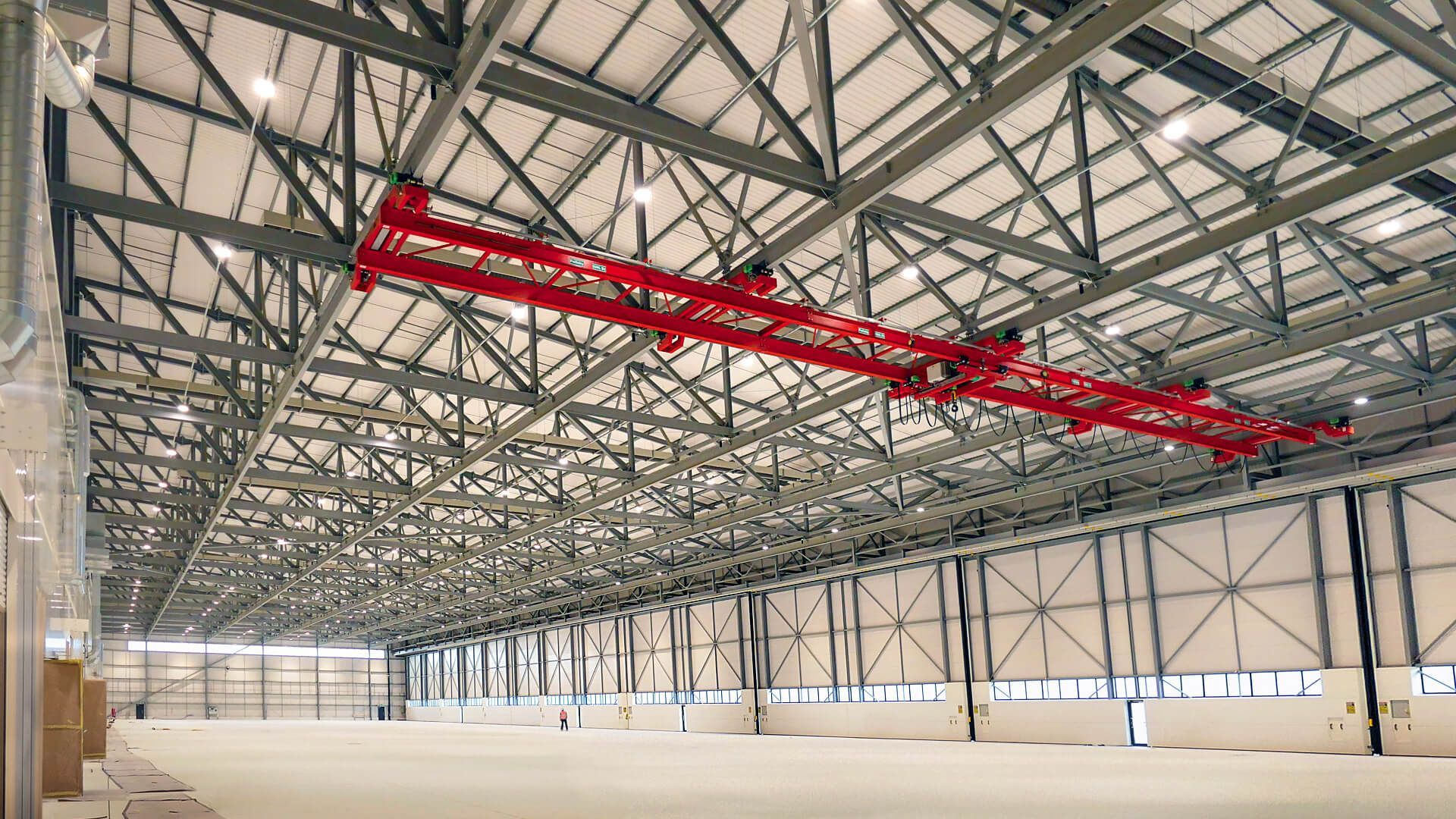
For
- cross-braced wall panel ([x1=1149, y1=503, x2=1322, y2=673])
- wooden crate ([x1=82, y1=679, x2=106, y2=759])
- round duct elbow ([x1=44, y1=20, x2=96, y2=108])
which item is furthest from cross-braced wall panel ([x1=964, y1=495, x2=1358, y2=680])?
round duct elbow ([x1=44, y1=20, x2=96, y2=108])

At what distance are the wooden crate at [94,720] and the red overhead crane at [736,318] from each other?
55.7ft

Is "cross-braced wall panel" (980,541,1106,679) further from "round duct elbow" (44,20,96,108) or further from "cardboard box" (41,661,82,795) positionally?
"round duct elbow" (44,20,96,108)

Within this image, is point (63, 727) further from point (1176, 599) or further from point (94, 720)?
point (1176, 599)

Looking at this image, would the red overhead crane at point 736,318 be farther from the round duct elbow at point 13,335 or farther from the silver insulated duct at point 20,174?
the round duct elbow at point 13,335

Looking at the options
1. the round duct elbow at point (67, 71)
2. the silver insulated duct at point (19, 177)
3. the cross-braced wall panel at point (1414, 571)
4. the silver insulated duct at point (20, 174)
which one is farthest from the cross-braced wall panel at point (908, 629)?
the silver insulated duct at point (19, 177)

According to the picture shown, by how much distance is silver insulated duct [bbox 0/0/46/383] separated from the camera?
7.25 metres

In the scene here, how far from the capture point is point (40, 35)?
8.00m

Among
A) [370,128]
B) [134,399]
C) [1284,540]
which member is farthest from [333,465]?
[1284,540]

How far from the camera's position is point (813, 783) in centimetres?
2166

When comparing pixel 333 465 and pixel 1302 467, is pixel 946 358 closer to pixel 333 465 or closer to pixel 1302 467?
pixel 1302 467

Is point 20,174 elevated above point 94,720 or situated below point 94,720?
above

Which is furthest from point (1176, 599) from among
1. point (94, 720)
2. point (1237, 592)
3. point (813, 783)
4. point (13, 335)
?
point (13, 335)

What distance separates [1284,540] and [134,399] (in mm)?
37612

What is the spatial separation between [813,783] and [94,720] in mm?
20690
